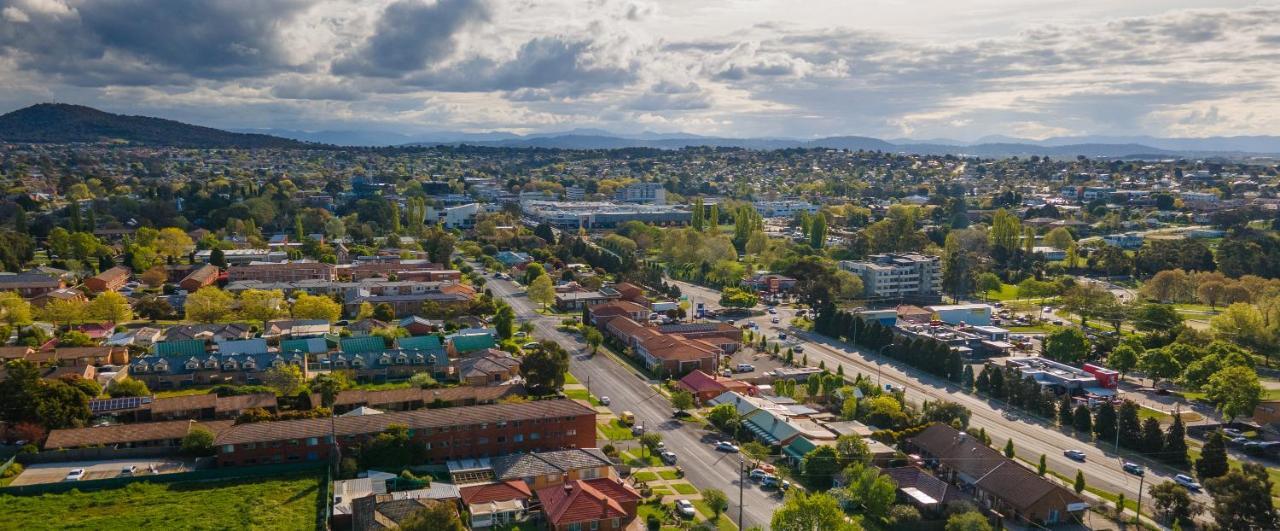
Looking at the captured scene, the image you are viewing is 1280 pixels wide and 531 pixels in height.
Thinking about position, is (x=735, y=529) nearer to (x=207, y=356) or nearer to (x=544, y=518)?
(x=544, y=518)

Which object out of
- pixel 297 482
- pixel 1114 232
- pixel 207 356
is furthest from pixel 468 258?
pixel 1114 232

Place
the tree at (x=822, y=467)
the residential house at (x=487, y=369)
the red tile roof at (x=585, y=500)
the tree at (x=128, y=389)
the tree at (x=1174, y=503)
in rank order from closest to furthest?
the red tile roof at (x=585, y=500), the tree at (x=1174, y=503), the tree at (x=822, y=467), the tree at (x=128, y=389), the residential house at (x=487, y=369)

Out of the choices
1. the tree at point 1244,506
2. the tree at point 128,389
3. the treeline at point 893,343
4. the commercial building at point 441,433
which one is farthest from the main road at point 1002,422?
the tree at point 128,389

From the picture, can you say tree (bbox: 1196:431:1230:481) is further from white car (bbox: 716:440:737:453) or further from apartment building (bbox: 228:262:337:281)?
apartment building (bbox: 228:262:337:281)

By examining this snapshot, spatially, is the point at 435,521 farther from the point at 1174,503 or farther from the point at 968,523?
the point at 1174,503

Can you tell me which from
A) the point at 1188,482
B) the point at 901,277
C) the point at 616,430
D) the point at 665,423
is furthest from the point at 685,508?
the point at 901,277

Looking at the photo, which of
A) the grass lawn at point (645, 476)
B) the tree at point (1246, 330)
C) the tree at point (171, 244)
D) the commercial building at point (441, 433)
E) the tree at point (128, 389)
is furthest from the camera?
the tree at point (171, 244)

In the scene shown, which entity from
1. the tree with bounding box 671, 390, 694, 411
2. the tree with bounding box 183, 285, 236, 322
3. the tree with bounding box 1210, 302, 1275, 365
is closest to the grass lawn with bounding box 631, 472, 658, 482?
the tree with bounding box 671, 390, 694, 411

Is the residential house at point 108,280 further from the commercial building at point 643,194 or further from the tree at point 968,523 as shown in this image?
the commercial building at point 643,194
